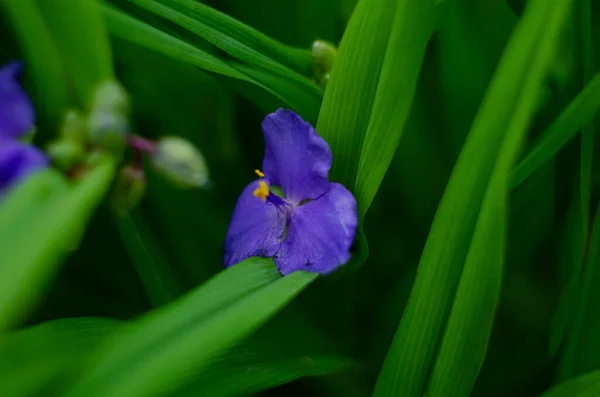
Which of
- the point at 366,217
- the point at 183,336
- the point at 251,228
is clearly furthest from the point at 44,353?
the point at 366,217

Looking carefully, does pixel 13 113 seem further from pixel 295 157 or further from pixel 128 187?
pixel 295 157

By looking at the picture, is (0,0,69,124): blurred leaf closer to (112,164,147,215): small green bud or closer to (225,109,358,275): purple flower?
(112,164,147,215): small green bud

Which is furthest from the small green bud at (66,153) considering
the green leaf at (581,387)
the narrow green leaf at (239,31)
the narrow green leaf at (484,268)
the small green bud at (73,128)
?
the green leaf at (581,387)

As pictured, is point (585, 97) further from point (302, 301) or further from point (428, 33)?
point (302, 301)

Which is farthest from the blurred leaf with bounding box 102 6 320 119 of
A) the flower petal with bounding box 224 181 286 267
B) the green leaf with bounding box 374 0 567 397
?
the green leaf with bounding box 374 0 567 397

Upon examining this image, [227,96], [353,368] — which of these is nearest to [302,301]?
[353,368]

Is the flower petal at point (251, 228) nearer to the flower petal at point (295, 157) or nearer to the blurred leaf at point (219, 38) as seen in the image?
the flower petal at point (295, 157)

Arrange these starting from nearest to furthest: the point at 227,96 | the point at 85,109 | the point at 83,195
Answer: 1. the point at 83,195
2. the point at 85,109
3. the point at 227,96
